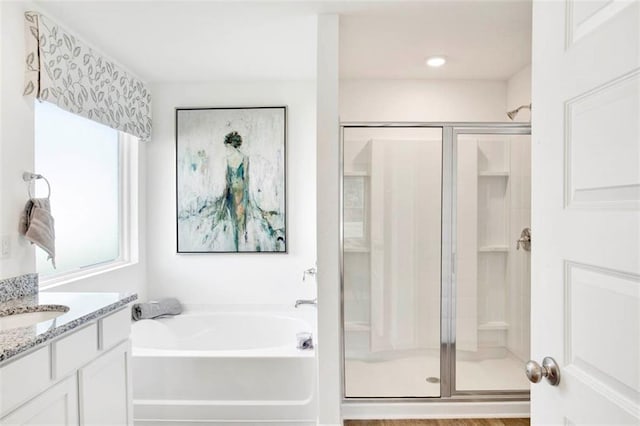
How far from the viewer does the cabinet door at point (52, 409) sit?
130 cm

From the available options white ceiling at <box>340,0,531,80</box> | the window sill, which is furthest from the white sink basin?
white ceiling at <box>340,0,531,80</box>

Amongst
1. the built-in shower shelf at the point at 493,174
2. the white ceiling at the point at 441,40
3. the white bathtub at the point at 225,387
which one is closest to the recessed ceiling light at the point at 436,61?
the white ceiling at the point at 441,40

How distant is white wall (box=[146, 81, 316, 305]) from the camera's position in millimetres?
3512

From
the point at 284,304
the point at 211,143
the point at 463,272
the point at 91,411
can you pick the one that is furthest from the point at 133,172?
the point at 463,272

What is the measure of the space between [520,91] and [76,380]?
354 centimetres

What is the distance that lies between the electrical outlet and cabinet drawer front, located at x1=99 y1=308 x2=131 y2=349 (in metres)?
0.65

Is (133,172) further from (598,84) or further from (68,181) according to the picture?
(598,84)

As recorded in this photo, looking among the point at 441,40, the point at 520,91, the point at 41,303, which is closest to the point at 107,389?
the point at 41,303

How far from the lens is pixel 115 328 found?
1.88 m

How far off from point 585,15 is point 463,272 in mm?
2223

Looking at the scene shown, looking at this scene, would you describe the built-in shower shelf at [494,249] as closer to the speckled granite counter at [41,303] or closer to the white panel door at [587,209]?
the white panel door at [587,209]

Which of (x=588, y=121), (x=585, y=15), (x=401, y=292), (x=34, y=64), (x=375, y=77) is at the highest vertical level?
(x=375, y=77)

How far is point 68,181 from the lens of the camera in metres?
2.74

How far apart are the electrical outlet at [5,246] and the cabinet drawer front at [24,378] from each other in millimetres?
837
